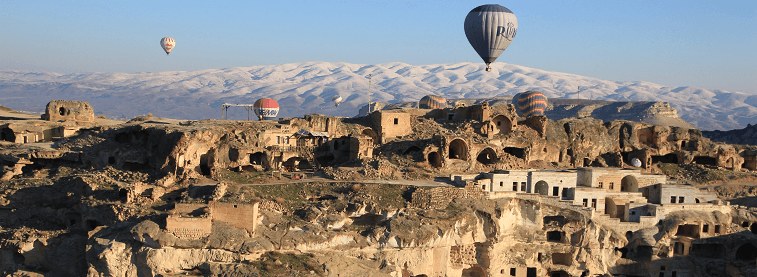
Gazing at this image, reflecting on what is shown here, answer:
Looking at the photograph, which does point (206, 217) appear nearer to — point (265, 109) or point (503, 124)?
point (503, 124)

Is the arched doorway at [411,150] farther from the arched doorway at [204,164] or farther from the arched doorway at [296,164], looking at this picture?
the arched doorway at [204,164]

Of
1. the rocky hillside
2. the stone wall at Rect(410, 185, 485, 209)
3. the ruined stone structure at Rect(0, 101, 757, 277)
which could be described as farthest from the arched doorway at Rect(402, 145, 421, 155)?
the rocky hillside

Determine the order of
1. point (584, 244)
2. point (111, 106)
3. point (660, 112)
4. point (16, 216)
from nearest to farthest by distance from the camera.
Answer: point (16, 216) → point (584, 244) → point (660, 112) → point (111, 106)

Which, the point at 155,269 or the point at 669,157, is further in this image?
the point at 669,157

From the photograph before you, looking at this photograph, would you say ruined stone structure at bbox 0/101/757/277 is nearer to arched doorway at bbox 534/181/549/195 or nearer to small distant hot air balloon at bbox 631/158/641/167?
arched doorway at bbox 534/181/549/195

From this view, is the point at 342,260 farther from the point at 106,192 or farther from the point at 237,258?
the point at 106,192

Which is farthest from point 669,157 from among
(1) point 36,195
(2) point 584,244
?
(1) point 36,195

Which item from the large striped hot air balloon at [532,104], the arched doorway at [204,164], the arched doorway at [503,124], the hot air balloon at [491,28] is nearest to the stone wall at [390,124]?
the arched doorway at [503,124]
